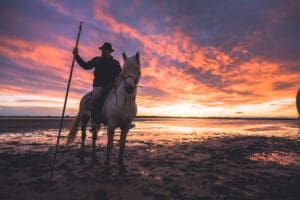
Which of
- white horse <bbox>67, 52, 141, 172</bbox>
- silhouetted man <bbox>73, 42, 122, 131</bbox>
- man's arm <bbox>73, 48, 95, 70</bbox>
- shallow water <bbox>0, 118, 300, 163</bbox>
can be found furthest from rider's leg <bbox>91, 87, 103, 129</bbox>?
shallow water <bbox>0, 118, 300, 163</bbox>

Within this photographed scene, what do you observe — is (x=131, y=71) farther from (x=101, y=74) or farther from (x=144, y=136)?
(x=144, y=136)

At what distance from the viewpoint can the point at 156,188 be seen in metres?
4.91

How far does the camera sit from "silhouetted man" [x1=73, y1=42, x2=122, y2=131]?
23.3 ft

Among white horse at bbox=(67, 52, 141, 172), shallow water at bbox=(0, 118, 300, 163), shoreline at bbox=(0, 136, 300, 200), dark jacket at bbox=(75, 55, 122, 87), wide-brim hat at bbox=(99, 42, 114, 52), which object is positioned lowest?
shoreline at bbox=(0, 136, 300, 200)

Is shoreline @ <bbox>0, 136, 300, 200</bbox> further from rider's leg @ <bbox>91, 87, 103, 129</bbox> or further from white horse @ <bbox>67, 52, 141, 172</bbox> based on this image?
rider's leg @ <bbox>91, 87, 103, 129</bbox>

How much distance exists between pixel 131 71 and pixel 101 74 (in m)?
2.04

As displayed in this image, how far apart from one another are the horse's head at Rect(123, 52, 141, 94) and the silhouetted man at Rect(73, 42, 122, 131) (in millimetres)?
1334

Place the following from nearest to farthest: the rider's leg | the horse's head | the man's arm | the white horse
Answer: the horse's head
the white horse
the man's arm
the rider's leg

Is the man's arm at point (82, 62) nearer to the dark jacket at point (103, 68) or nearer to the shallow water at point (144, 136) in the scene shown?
the dark jacket at point (103, 68)

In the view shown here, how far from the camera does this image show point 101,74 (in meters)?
7.24

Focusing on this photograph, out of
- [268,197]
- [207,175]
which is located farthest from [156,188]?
[268,197]

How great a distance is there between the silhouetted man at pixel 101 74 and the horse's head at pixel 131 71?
1.33 metres

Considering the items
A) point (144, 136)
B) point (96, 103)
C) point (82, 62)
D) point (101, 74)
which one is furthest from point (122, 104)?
point (144, 136)

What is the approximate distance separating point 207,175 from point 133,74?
390 centimetres
